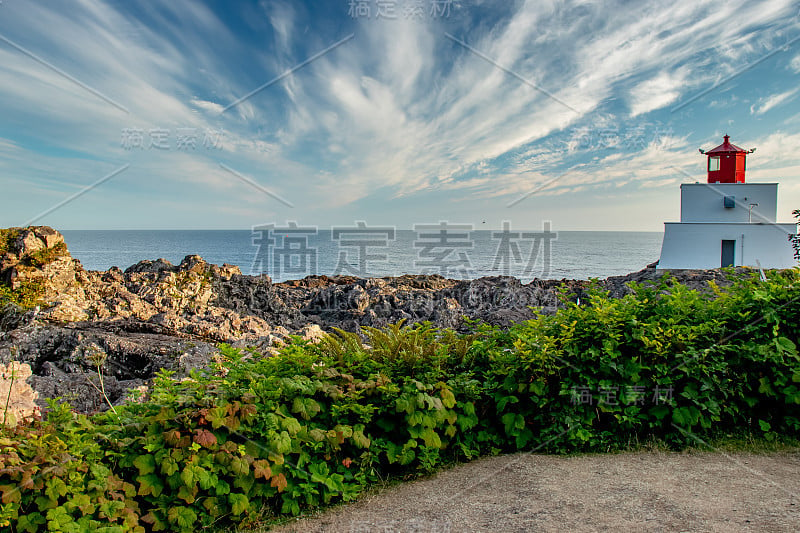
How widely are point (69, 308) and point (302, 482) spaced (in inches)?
275

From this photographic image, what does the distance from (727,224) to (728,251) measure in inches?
54.0

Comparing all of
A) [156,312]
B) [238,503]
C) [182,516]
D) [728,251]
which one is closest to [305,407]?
[238,503]

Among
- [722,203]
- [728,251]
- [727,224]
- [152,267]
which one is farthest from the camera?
[722,203]

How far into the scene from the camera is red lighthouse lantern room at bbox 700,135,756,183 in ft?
79.2

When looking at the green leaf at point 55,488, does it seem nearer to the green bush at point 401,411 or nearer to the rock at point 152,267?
the green bush at point 401,411

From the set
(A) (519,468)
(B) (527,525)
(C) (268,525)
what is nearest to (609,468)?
(A) (519,468)

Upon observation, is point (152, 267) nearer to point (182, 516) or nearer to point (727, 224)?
point (182, 516)

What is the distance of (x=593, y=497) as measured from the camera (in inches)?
133

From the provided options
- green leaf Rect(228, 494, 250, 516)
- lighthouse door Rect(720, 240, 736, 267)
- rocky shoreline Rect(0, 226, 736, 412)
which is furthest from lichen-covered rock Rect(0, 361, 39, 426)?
lighthouse door Rect(720, 240, 736, 267)

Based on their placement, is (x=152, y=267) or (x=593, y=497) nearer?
(x=593, y=497)

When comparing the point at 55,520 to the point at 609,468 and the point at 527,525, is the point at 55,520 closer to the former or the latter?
the point at 527,525

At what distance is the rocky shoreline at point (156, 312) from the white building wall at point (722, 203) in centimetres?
917

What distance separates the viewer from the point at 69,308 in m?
8.09

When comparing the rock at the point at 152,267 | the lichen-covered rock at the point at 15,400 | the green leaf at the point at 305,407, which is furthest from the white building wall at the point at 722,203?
the lichen-covered rock at the point at 15,400
